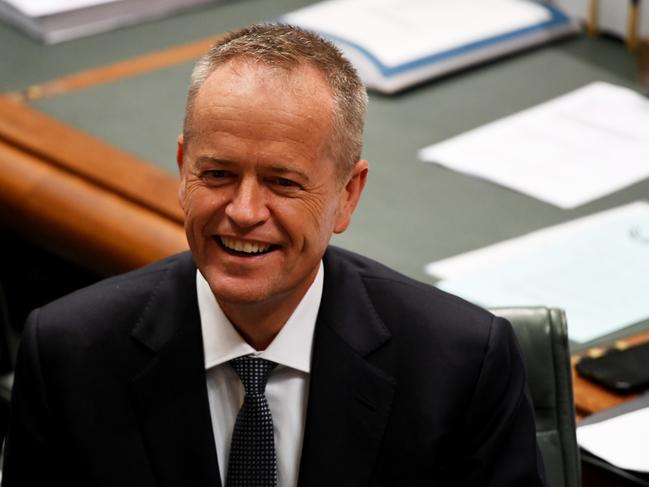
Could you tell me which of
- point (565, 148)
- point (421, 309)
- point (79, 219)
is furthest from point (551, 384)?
point (79, 219)

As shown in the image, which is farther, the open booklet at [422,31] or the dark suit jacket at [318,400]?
the open booklet at [422,31]

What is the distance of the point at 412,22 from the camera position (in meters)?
3.26

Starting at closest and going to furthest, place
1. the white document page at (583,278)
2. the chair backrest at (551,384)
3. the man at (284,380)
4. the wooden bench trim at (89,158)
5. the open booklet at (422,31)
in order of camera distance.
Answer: the man at (284,380) → the chair backrest at (551,384) → the white document page at (583,278) → the wooden bench trim at (89,158) → the open booklet at (422,31)

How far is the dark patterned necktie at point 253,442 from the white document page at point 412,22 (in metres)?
1.42

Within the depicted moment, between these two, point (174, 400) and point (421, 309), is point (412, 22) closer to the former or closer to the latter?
point (421, 309)

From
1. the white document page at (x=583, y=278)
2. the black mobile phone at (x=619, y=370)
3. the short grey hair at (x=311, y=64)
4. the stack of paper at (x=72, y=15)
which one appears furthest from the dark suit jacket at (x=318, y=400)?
the stack of paper at (x=72, y=15)

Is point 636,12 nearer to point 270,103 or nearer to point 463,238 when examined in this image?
point 463,238

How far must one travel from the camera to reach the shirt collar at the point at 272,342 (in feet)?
→ 5.89

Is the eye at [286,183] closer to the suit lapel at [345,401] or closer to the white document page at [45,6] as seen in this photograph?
the suit lapel at [345,401]

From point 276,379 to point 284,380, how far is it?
0.03ft

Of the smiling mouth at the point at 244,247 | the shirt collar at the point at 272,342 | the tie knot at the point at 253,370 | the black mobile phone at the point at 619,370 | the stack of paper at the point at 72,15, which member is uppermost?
the stack of paper at the point at 72,15

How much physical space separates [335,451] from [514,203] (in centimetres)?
102

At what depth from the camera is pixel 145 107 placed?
3.09 m

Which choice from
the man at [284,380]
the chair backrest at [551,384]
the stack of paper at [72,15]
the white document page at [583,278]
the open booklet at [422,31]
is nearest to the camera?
the man at [284,380]
